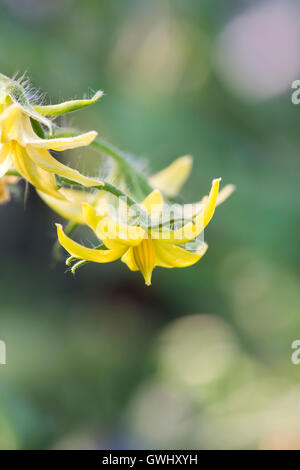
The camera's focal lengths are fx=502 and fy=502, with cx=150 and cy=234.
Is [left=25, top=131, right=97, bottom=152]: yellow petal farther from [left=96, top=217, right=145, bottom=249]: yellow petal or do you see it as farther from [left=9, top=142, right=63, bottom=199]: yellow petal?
[left=96, top=217, right=145, bottom=249]: yellow petal

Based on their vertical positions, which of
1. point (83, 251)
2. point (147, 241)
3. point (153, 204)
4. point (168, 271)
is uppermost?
point (168, 271)

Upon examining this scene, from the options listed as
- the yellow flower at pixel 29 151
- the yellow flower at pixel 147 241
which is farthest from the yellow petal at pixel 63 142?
the yellow flower at pixel 147 241

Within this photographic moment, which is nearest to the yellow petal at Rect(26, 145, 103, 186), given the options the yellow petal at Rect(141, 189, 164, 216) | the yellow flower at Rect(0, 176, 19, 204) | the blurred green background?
the yellow petal at Rect(141, 189, 164, 216)

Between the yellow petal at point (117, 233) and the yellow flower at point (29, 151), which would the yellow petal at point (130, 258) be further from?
the yellow flower at point (29, 151)

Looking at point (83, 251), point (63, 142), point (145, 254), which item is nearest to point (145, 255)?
point (145, 254)

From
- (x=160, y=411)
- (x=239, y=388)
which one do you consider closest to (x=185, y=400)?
(x=160, y=411)

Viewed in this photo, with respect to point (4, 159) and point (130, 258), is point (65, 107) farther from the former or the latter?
point (130, 258)

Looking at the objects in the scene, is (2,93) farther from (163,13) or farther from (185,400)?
(163,13)
